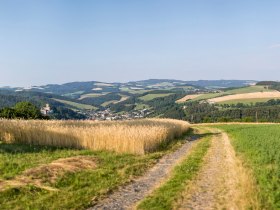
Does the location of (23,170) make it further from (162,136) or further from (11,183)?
(162,136)

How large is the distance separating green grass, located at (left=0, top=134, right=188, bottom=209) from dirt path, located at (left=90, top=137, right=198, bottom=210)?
0.37 m

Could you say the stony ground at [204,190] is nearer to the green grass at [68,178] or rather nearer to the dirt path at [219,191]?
the dirt path at [219,191]

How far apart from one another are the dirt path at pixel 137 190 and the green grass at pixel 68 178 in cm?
37

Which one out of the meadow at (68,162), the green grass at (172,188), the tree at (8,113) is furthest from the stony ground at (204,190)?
the tree at (8,113)

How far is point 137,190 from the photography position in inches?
→ 497

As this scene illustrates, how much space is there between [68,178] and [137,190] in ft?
8.81

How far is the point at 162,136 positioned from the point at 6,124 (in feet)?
33.9

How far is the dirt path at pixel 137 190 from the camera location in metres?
10.8

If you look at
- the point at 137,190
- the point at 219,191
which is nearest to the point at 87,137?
the point at 137,190

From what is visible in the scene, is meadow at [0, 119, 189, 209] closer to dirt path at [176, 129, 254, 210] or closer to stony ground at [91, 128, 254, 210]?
stony ground at [91, 128, 254, 210]

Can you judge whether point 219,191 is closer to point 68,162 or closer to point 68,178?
point 68,178

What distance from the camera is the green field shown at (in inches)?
423

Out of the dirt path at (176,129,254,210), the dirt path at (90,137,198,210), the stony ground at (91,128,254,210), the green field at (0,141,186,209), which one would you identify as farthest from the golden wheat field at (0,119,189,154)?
the dirt path at (176,129,254,210)

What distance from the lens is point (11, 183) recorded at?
12352mm
